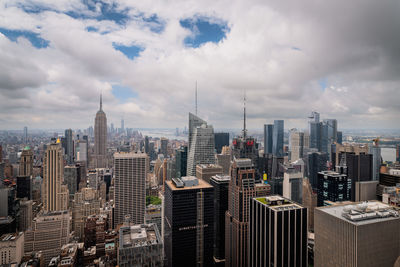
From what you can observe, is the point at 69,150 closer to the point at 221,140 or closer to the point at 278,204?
the point at 221,140

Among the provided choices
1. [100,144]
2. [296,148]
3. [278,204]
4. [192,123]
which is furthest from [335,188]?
[100,144]

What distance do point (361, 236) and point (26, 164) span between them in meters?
28.9

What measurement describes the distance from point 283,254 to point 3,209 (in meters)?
22.3

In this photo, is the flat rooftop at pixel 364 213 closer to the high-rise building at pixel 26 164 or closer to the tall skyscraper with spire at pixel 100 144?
the high-rise building at pixel 26 164

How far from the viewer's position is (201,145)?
31.5 metres

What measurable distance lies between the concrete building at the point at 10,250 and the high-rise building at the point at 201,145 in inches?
720

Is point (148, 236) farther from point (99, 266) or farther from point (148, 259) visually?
point (99, 266)

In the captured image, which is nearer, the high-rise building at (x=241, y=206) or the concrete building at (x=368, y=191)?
the high-rise building at (x=241, y=206)

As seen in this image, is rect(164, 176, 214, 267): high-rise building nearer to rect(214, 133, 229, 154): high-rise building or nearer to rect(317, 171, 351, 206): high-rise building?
rect(317, 171, 351, 206): high-rise building

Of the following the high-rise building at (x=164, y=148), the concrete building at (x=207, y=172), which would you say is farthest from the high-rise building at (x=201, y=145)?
the high-rise building at (x=164, y=148)

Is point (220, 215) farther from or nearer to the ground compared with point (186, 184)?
A: nearer to the ground

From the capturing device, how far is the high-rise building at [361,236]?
673 centimetres

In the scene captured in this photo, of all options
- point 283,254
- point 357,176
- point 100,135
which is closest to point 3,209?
point 100,135

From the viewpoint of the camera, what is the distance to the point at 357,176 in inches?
891
